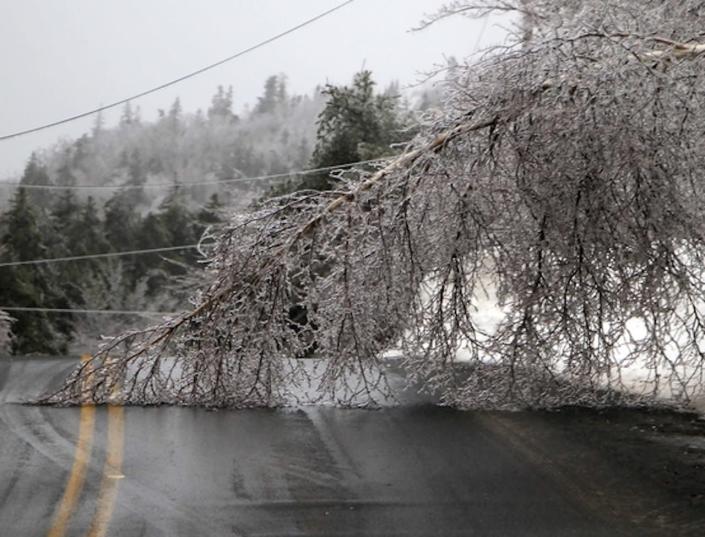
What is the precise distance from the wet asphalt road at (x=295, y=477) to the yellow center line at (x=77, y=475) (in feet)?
0.04

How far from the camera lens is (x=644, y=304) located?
8.07 metres

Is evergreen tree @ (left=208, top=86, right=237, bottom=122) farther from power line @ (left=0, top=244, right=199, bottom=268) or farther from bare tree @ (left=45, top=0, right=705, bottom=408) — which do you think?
bare tree @ (left=45, top=0, right=705, bottom=408)

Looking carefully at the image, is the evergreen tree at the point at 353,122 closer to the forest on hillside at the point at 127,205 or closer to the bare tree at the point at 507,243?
the forest on hillside at the point at 127,205

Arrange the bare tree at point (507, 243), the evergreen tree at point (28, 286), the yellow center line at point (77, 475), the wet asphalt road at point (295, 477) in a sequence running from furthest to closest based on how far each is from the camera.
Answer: the evergreen tree at point (28, 286) → the bare tree at point (507, 243) → the wet asphalt road at point (295, 477) → the yellow center line at point (77, 475)

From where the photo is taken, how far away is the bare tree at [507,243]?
22.4 feet

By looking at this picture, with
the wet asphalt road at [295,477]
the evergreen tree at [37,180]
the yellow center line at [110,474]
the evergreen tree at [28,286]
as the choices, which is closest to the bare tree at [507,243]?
the wet asphalt road at [295,477]

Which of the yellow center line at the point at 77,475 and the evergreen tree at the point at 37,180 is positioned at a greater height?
the evergreen tree at the point at 37,180

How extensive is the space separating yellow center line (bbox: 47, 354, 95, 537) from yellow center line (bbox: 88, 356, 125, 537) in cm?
14

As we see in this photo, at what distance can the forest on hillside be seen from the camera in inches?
Result: 1286

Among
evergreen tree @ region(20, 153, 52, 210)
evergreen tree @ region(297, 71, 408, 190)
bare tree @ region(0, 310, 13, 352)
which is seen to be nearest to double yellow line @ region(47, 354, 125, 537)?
evergreen tree @ region(297, 71, 408, 190)

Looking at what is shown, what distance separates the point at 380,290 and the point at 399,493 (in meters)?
2.82

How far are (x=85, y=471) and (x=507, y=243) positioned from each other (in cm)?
411

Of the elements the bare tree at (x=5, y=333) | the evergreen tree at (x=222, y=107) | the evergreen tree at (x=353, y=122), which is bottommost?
the bare tree at (x=5, y=333)

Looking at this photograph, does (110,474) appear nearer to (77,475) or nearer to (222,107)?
(77,475)
